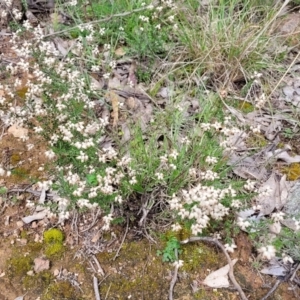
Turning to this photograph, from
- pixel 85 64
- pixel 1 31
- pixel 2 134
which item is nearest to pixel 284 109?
pixel 85 64

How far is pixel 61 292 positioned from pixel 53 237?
0.29m

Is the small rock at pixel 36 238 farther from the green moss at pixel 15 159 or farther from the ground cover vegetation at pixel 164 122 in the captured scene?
the green moss at pixel 15 159

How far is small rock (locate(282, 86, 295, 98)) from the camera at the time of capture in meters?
2.86

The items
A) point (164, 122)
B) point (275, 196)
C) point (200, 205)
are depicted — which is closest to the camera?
point (200, 205)

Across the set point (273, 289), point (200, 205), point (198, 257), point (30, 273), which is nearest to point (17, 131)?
point (30, 273)

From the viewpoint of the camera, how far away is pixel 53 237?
2.16 meters

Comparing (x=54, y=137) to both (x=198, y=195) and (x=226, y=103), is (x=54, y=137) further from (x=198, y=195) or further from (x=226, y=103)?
(x=226, y=103)

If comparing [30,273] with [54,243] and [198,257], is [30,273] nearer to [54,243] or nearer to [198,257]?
[54,243]

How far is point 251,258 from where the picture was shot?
2088 millimetres

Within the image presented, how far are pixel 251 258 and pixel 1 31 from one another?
7.95 feet

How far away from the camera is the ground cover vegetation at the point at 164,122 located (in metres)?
1.91

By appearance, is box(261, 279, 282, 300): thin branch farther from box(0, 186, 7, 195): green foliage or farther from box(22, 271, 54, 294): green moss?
box(0, 186, 7, 195): green foliage

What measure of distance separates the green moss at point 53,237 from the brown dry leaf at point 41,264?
0.10 meters

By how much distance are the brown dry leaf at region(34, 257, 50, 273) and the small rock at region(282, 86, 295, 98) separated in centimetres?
185
